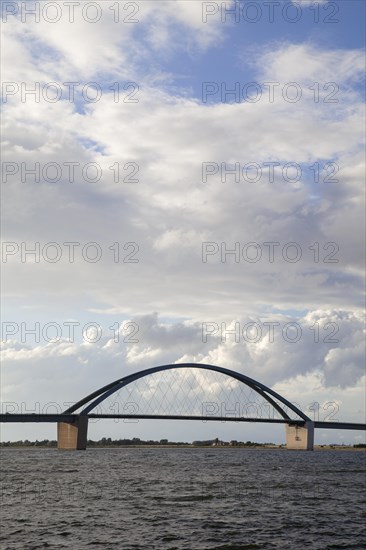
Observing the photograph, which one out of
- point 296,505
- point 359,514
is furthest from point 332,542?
point 296,505

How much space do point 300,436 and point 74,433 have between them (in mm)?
55188

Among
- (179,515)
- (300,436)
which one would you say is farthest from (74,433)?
(179,515)

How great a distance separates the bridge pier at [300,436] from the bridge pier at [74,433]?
5143cm

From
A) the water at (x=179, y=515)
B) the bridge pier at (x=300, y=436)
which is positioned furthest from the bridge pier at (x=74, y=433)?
the water at (x=179, y=515)

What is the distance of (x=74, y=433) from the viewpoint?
136 metres

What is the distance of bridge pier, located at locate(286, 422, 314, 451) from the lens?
160875 mm

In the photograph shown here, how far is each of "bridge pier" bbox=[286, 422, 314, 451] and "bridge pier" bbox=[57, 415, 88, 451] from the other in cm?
5143

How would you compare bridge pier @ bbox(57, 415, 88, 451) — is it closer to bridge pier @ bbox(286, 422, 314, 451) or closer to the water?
bridge pier @ bbox(286, 422, 314, 451)

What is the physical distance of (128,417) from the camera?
433 ft

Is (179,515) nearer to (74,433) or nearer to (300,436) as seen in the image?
(74,433)

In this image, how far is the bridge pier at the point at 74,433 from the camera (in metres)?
135

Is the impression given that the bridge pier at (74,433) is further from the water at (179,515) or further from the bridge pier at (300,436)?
the water at (179,515)

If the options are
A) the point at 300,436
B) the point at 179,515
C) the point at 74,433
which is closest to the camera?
the point at 179,515

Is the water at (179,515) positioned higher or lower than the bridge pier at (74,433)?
higher
